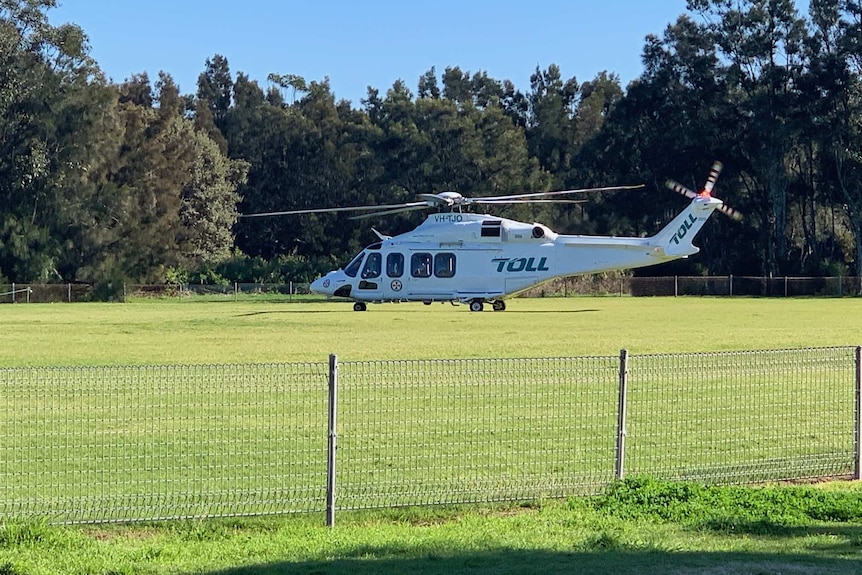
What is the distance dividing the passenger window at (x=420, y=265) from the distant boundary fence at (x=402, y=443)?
29.4 metres

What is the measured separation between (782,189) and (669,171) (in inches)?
316

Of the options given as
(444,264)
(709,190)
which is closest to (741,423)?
(444,264)

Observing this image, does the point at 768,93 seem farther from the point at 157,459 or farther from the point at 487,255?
the point at 157,459

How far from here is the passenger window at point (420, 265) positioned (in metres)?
47.0

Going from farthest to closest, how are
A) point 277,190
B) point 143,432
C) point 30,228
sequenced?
1. point 277,190
2. point 30,228
3. point 143,432

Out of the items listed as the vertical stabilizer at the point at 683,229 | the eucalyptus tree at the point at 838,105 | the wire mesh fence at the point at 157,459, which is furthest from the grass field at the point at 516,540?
the eucalyptus tree at the point at 838,105

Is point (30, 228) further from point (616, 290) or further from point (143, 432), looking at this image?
point (143, 432)

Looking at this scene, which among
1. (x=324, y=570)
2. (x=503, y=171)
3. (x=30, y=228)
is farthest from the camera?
(x=503, y=171)

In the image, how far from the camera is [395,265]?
4716 cm

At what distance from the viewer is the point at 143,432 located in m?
13.2

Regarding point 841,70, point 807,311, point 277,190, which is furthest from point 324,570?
point 277,190

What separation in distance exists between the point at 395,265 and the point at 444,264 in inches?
72.4

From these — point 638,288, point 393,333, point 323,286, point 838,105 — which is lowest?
point 393,333

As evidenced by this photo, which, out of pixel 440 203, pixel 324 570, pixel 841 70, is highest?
pixel 841 70
